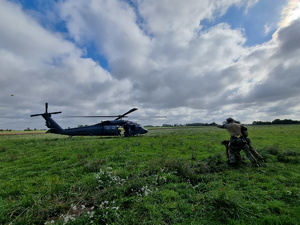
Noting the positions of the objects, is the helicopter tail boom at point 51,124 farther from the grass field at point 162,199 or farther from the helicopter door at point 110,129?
the grass field at point 162,199

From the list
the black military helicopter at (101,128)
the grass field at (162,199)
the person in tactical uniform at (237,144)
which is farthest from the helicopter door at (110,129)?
the person in tactical uniform at (237,144)

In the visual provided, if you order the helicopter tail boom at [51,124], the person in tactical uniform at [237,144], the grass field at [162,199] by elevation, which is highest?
the helicopter tail boom at [51,124]

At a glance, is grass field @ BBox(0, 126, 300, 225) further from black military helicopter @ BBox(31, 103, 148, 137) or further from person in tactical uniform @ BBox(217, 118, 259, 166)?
black military helicopter @ BBox(31, 103, 148, 137)

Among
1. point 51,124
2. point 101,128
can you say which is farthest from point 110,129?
point 51,124

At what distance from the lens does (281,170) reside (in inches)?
245

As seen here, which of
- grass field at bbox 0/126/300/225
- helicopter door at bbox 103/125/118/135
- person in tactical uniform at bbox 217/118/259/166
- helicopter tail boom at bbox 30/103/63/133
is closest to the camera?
grass field at bbox 0/126/300/225

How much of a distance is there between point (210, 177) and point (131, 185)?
316cm

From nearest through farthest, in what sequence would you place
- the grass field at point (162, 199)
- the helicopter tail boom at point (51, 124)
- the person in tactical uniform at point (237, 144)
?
the grass field at point (162, 199), the person in tactical uniform at point (237, 144), the helicopter tail boom at point (51, 124)

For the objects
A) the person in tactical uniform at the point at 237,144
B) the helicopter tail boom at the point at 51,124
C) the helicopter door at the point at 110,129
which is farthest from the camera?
the helicopter door at the point at 110,129

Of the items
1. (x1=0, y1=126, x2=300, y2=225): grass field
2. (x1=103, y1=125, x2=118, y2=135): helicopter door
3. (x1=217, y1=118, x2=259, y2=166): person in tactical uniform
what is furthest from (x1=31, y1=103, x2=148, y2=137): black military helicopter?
(x1=0, y1=126, x2=300, y2=225): grass field

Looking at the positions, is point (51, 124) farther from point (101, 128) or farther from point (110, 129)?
point (110, 129)

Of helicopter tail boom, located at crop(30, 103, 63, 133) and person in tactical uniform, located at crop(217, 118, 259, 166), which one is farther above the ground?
helicopter tail boom, located at crop(30, 103, 63, 133)

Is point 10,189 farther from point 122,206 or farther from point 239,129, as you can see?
point 239,129

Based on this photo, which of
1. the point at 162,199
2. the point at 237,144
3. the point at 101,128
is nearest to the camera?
the point at 162,199
